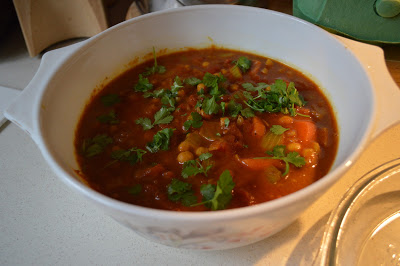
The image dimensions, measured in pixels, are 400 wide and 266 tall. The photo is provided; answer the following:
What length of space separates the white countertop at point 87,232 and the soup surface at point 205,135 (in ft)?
0.62

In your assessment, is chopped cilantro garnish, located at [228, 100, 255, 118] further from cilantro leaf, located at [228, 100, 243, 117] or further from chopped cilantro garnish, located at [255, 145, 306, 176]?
chopped cilantro garnish, located at [255, 145, 306, 176]

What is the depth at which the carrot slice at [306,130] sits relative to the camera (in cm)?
183

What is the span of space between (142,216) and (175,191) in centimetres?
48

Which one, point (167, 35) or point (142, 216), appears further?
point (167, 35)

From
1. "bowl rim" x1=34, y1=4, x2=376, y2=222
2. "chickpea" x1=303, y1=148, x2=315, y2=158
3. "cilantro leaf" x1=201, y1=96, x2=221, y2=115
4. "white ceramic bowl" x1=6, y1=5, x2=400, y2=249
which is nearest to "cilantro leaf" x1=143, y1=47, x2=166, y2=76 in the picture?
"white ceramic bowl" x1=6, y1=5, x2=400, y2=249

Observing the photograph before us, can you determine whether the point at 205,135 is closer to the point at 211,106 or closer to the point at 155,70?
the point at 211,106

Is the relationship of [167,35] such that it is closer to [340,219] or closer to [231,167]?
[231,167]

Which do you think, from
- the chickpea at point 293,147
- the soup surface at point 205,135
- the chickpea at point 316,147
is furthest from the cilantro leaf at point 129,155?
the chickpea at point 316,147

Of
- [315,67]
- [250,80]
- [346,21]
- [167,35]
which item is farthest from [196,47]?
[346,21]

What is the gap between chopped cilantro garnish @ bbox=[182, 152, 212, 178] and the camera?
1.61 meters

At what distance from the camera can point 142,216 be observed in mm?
1067

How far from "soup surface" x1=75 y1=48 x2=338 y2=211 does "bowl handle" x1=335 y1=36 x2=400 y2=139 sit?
393 mm

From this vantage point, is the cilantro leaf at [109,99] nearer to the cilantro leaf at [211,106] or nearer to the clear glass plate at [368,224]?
the cilantro leaf at [211,106]

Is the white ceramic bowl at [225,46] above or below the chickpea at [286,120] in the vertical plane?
above
